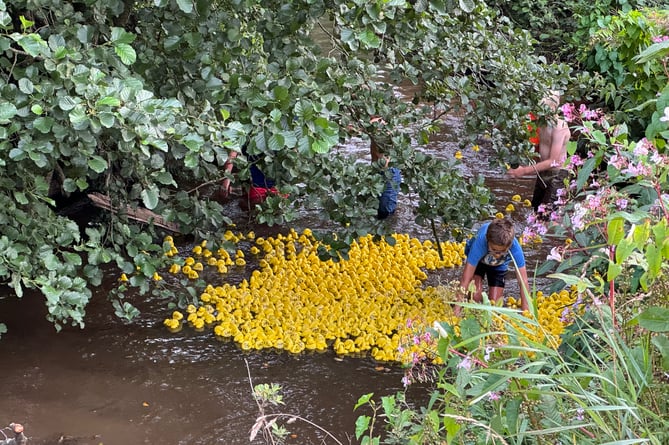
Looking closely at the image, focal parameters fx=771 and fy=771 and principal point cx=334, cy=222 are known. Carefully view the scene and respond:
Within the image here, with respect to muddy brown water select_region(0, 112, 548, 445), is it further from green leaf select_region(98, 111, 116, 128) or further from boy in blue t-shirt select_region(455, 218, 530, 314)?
green leaf select_region(98, 111, 116, 128)

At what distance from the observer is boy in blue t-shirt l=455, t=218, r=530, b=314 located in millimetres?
4789

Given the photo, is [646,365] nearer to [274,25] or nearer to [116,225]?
[274,25]

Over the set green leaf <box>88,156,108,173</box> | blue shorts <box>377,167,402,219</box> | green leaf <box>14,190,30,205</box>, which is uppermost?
green leaf <box>88,156,108,173</box>

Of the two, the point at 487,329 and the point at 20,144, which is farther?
the point at 20,144

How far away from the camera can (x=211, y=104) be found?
3.86 meters

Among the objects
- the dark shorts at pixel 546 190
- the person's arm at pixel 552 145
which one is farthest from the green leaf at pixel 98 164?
the dark shorts at pixel 546 190

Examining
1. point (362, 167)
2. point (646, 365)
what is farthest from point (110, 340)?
point (646, 365)

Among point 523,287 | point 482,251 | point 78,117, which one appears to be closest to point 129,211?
point 78,117

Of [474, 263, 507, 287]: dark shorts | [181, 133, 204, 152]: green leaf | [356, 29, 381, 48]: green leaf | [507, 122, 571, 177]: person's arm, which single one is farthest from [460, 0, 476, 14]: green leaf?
[507, 122, 571, 177]: person's arm

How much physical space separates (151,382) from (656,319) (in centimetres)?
332

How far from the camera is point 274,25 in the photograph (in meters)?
3.93

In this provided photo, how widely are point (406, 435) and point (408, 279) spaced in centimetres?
308

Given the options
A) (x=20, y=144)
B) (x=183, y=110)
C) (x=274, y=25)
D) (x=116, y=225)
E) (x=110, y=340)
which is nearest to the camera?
(x=20, y=144)

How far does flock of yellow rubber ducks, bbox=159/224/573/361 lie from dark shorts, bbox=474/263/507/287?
0.23m
